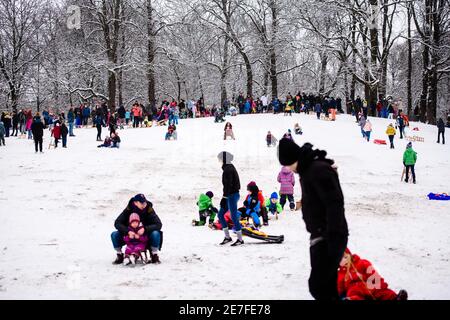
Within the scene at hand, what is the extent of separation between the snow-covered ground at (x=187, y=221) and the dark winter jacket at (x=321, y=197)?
204 centimetres

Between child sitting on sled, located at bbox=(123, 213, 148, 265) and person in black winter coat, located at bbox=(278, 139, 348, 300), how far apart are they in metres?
4.00

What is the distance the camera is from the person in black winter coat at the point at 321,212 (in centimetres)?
427

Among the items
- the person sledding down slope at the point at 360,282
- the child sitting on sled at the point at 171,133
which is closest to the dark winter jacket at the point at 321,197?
the person sledding down slope at the point at 360,282

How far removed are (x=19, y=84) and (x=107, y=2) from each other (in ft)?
33.5

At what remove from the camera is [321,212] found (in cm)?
450

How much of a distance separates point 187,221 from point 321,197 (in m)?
8.65

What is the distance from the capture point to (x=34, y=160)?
21.1m

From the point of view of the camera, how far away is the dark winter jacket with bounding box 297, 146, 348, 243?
426 cm

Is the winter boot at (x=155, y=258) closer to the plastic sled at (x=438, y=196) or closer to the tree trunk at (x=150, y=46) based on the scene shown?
the plastic sled at (x=438, y=196)

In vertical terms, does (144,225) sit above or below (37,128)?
below

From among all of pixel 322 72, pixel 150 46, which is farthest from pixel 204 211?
pixel 322 72

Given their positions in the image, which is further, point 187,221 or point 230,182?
point 187,221

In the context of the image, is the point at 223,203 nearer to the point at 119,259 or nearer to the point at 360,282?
the point at 119,259
